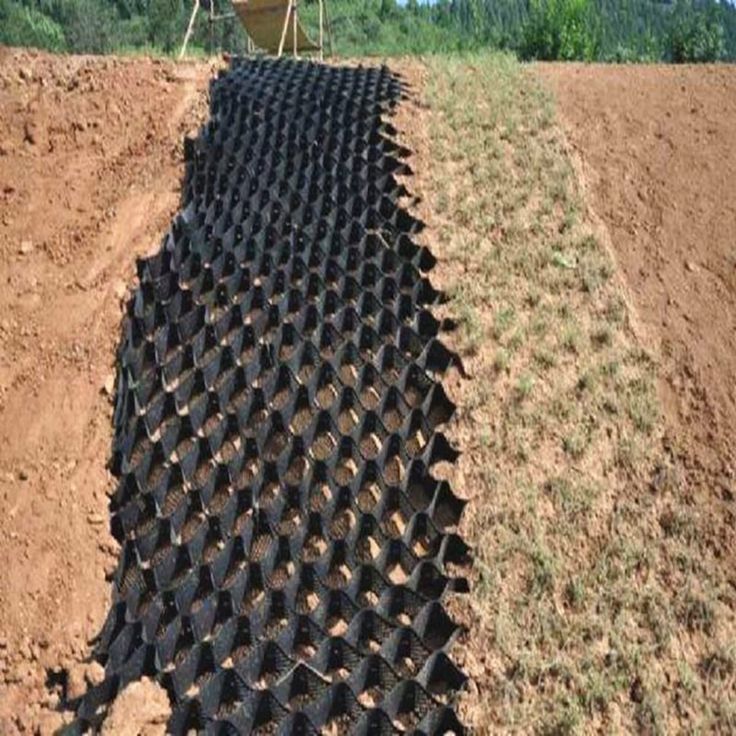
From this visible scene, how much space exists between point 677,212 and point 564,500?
4134mm

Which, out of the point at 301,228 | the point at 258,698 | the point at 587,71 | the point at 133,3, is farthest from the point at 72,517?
the point at 133,3

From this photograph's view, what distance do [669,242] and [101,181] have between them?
572cm

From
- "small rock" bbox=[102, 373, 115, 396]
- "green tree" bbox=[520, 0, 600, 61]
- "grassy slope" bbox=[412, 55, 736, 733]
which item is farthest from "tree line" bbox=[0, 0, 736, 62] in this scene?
"small rock" bbox=[102, 373, 115, 396]

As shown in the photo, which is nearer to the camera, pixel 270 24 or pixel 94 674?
pixel 94 674

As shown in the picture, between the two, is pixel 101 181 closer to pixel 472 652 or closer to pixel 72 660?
pixel 72 660

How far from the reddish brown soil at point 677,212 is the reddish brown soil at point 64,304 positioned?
167 inches

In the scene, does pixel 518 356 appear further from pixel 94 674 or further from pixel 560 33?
pixel 560 33

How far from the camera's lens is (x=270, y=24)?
14734mm

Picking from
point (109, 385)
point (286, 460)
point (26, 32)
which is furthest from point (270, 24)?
point (26, 32)

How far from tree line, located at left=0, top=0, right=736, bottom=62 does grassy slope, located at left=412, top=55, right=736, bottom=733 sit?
A: 31.4 ft

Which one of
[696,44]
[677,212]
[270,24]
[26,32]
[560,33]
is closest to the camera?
[677,212]

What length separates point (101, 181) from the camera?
9359 millimetres

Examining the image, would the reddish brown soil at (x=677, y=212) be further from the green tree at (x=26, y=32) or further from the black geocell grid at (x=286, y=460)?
the green tree at (x=26, y=32)

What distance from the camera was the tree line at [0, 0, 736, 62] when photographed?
19297 millimetres
